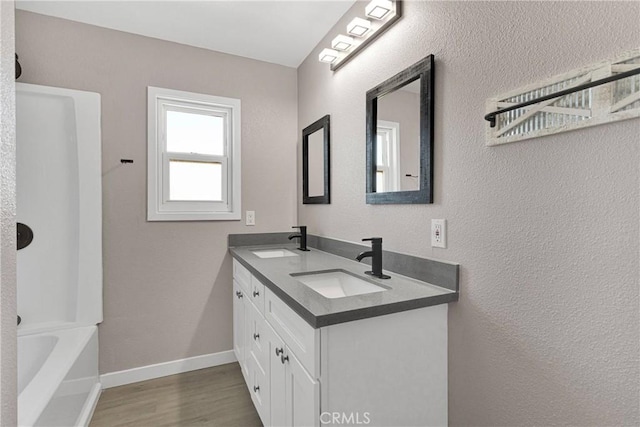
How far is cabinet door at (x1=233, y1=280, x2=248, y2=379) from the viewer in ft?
6.75

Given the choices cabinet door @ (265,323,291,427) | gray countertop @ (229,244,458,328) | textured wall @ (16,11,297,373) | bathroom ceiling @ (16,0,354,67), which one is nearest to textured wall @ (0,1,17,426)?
gray countertop @ (229,244,458,328)

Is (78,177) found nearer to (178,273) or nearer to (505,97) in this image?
Result: (178,273)

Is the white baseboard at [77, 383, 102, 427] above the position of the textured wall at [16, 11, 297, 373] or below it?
below

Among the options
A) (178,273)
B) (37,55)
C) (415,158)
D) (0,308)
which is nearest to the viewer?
(0,308)

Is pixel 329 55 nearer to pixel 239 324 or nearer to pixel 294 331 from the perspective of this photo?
pixel 294 331

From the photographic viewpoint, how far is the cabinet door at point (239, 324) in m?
2.06

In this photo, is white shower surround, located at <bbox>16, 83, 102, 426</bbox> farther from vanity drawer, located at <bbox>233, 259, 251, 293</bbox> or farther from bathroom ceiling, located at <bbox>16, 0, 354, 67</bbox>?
vanity drawer, located at <bbox>233, 259, 251, 293</bbox>

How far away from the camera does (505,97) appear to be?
3.48ft

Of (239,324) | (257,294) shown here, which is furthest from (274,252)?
(257,294)

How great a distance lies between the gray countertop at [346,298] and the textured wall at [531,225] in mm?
144

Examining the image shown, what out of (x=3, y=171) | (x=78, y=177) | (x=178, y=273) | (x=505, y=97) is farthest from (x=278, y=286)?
(x=78, y=177)

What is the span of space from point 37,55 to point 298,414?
2.56m

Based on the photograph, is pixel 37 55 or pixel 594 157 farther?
pixel 37 55

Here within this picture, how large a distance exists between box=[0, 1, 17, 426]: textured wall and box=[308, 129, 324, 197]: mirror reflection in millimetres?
1783
